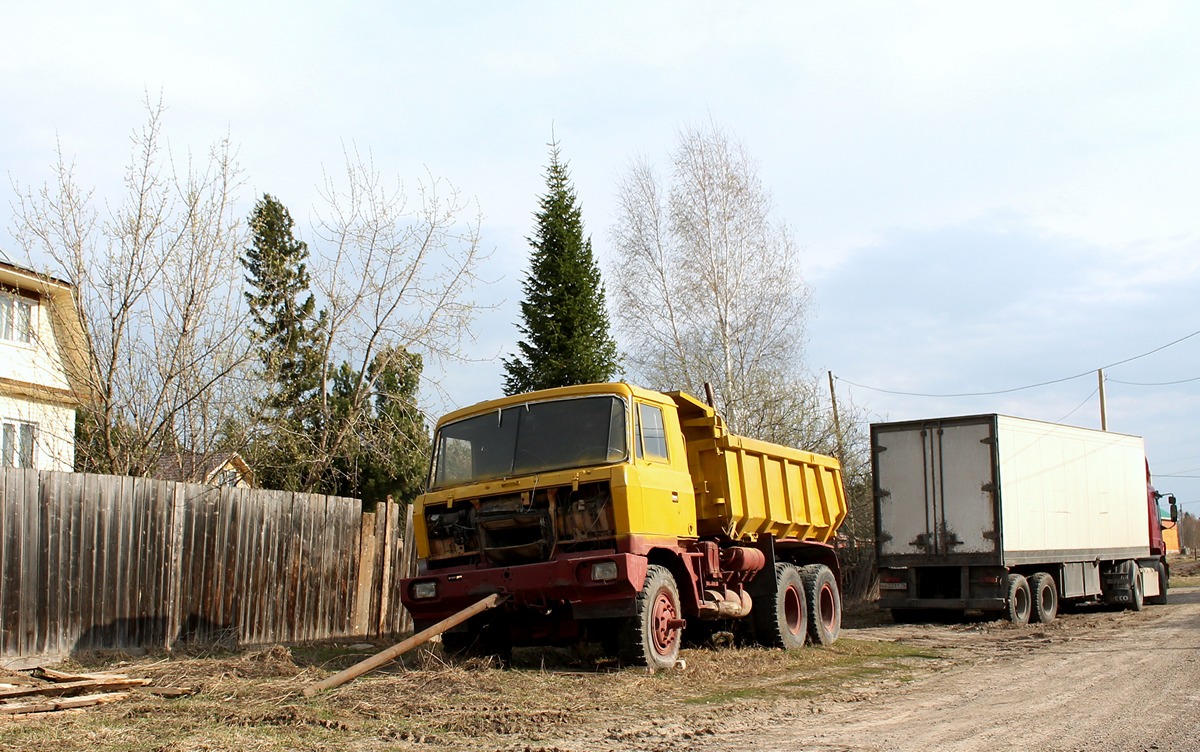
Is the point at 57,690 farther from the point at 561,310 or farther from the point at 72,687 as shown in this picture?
the point at 561,310

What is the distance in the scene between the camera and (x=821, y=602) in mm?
14523

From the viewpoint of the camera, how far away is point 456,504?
10.8 m

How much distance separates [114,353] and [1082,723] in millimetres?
11812

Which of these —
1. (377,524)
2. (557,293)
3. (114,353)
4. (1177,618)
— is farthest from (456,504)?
(557,293)

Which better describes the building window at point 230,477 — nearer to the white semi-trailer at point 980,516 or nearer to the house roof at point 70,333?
the house roof at point 70,333

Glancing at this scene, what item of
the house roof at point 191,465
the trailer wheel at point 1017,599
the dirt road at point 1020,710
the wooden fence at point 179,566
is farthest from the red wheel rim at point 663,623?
the trailer wheel at point 1017,599

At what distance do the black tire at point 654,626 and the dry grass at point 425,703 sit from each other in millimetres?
168

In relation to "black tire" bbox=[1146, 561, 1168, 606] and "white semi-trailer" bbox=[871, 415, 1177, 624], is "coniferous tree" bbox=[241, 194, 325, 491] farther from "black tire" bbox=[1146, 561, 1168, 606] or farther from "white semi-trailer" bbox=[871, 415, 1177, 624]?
"black tire" bbox=[1146, 561, 1168, 606]

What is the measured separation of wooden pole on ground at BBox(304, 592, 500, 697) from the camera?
8.38 metres

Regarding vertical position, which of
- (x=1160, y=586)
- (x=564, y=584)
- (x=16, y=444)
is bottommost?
(x=1160, y=586)

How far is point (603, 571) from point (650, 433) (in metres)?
1.80

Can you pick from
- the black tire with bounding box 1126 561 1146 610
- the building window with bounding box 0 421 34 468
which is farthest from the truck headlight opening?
the black tire with bounding box 1126 561 1146 610

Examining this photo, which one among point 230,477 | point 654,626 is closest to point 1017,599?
point 654,626

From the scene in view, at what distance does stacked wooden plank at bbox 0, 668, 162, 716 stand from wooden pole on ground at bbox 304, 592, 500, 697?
62.6 inches
